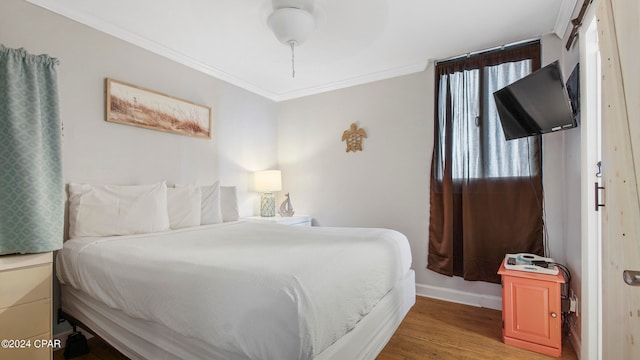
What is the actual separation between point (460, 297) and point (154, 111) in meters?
3.51

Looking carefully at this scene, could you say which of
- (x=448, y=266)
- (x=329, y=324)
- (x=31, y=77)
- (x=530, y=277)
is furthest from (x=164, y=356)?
(x=448, y=266)

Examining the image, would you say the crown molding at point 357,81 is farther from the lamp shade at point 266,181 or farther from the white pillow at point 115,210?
the white pillow at point 115,210

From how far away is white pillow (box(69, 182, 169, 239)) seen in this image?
6.78ft

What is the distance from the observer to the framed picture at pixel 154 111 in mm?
2449

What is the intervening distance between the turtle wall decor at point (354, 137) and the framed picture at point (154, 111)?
1649mm

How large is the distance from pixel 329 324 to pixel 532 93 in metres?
2.17

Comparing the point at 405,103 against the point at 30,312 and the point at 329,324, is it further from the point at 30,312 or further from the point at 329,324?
the point at 30,312

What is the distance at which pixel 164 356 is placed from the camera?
1371 mm

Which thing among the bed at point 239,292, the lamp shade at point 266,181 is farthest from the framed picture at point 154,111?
the bed at point 239,292

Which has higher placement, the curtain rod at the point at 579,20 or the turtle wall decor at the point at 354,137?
the curtain rod at the point at 579,20

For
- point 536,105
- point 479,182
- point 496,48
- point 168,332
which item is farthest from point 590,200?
point 168,332

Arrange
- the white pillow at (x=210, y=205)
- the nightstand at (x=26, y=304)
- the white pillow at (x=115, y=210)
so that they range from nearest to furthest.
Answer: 1. the nightstand at (x=26, y=304)
2. the white pillow at (x=115, y=210)
3. the white pillow at (x=210, y=205)

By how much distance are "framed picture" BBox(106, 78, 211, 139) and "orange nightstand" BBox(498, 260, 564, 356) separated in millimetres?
3146

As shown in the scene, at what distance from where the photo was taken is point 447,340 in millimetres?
2203
